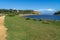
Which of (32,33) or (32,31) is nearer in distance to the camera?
(32,33)

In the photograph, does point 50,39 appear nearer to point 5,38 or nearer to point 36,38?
point 36,38

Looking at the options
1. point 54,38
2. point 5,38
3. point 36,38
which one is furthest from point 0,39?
point 54,38

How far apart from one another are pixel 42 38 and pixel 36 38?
0.48m

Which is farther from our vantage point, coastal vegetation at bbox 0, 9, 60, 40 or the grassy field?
coastal vegetation at bbox 0, 9, 60, 40

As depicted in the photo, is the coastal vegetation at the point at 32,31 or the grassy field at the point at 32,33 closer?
the grassy field at the point at 32,33

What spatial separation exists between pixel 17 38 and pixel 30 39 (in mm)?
990

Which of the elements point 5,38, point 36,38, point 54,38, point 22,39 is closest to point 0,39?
point 5,38

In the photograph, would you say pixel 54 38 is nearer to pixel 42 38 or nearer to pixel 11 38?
pixel 42 38

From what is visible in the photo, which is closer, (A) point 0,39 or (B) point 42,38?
(A) point 0,39

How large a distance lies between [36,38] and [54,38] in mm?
1408

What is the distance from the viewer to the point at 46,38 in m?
16.0

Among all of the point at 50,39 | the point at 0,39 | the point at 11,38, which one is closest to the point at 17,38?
the point at 11,38

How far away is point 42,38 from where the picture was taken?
1605 cm

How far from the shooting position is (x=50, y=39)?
15.7 metres
